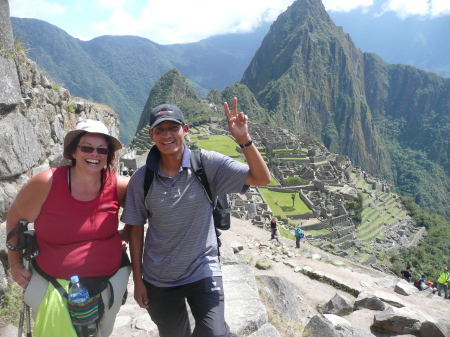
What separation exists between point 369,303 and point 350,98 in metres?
145

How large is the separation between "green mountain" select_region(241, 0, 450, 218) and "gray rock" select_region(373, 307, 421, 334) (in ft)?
340

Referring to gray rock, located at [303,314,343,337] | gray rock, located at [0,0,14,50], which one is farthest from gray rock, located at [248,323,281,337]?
gray rock, located at [0,0,14,50]

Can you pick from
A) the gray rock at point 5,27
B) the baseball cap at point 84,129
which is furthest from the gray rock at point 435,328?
the gray rock at point 5,27

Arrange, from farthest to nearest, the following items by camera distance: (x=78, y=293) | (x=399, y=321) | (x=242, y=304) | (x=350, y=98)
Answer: (x=350, y=98)
(x=399, y=321)
(x=242, y=304)
(x=78, y=293)

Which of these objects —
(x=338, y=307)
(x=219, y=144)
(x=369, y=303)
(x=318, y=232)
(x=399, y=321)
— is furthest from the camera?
(x=219, y=144)

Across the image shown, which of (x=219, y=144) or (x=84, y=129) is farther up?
(x=84, y=129)

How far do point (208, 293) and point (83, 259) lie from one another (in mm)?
752

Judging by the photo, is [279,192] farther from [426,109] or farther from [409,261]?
[426,109]

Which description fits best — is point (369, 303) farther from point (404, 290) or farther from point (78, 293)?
point (78, 293)

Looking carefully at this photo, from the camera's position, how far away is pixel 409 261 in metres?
21.8

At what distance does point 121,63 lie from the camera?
92.8 m

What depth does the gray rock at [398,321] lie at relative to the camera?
3.93m

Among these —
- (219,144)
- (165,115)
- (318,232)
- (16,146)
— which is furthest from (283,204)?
(165,115)

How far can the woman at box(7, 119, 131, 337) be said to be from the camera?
Result: 187cm
